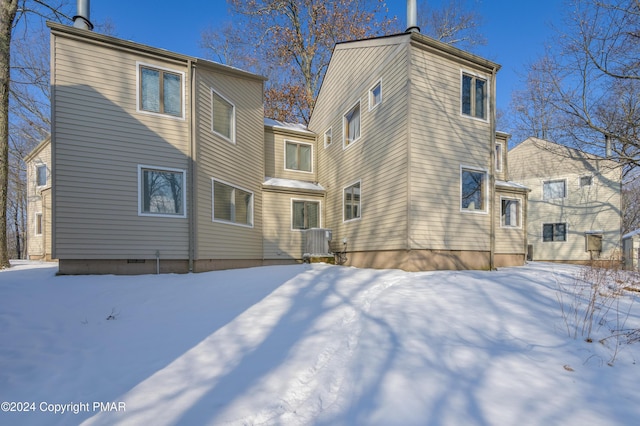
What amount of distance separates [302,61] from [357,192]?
1406 cm

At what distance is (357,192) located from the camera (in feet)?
35.8

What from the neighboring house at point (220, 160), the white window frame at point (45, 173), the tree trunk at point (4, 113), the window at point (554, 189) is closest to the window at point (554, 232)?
the window at point (554, 189)

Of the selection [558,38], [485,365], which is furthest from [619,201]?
[485,365]

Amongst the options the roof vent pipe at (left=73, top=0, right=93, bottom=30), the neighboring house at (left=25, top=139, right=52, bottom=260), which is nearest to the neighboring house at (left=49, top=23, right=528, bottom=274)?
the roof vent pipe at (left=73, top=0, right=93, bottom=30)

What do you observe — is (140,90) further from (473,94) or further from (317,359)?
(473,94)

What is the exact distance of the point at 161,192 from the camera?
856 cm

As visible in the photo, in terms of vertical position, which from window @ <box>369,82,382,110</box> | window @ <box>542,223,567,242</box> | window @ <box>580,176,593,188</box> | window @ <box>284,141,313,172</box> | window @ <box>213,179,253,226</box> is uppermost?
window @ <box>369,82,382,110</box>

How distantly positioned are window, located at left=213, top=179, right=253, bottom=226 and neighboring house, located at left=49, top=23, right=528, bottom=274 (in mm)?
51

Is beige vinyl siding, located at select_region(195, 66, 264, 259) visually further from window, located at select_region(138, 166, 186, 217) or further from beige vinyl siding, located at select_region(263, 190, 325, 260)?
window, located at select_region(138, 166, 186, 217)

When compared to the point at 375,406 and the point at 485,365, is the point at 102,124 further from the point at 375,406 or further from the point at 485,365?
the point at 485,365

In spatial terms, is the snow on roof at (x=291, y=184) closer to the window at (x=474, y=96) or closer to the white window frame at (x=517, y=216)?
the window at (x=474, y=96)

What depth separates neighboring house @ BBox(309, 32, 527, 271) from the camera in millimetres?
8391

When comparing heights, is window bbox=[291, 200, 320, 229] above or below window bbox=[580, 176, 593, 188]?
below

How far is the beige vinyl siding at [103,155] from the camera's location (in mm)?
7684
